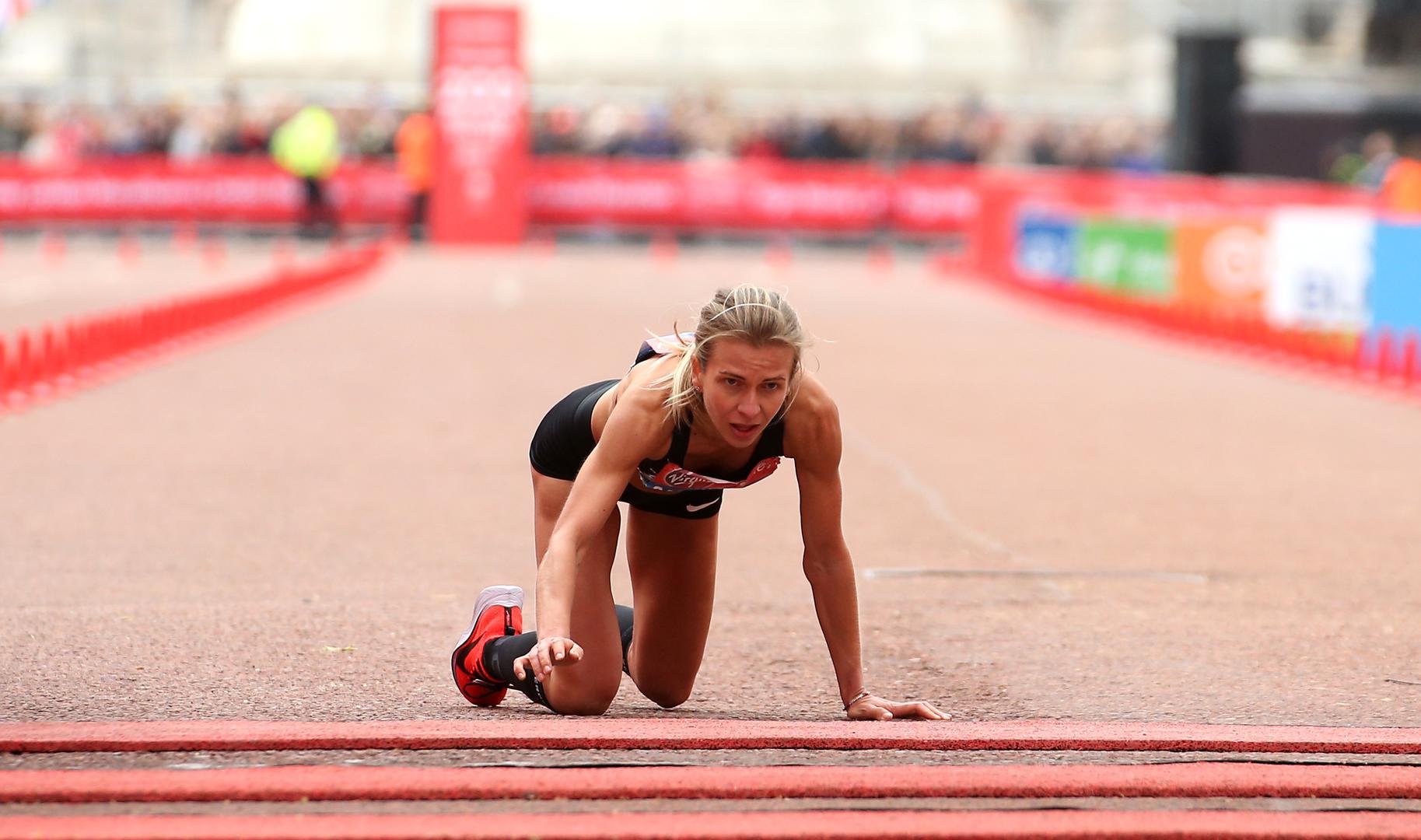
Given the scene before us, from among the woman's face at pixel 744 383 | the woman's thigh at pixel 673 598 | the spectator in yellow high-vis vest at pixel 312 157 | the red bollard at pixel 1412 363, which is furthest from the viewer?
the spectator in yellow high-vis vest at pixel 312 157

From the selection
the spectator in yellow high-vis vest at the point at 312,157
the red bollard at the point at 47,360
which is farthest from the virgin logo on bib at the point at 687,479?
the spectator in yellow high-vis vest at the point at 312,157

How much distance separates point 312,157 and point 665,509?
3046 centimetres

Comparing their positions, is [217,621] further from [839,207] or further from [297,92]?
[297,92]

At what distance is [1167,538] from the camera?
400 inches

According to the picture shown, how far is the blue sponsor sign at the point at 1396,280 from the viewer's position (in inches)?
699

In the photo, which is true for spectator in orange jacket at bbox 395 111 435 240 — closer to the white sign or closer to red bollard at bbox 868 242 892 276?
red bollard at bbox 868 242 892 276

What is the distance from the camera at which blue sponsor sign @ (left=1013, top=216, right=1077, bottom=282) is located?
87.8ft

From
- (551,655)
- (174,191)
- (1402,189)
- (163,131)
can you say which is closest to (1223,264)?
(1402,189)

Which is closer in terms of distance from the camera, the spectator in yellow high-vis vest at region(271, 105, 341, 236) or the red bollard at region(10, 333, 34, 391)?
the red bollard at region(10, 333, 34, 391)

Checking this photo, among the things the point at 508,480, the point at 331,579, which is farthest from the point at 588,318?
the point at 331,579

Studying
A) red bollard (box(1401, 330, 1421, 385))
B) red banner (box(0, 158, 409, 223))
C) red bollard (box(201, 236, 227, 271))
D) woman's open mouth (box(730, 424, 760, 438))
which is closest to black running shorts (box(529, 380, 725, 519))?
woman's open mouth (box(730, 424, 760, 438))

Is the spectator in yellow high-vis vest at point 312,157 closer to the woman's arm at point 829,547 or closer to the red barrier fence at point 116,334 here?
the red barrier fence at point 116,334

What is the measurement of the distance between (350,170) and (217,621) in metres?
30.8

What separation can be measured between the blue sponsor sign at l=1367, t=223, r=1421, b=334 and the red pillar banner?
2172cm
